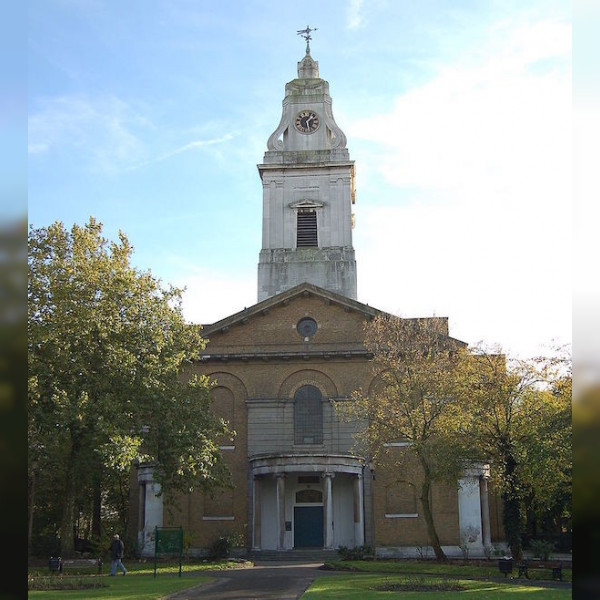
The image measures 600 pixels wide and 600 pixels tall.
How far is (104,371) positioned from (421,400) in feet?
41.3

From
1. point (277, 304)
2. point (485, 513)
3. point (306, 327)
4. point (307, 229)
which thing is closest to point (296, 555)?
point (485, 513)

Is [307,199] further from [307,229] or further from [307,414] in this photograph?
[307,414]

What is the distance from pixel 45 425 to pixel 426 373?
1482cm

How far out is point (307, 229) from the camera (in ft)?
185

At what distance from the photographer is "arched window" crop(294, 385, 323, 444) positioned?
41.6m

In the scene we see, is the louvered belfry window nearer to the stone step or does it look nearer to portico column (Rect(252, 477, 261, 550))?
portico column (Rect(252, 477, 261, 550))

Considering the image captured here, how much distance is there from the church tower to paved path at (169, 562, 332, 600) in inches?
1037

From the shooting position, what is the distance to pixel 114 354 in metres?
27.5

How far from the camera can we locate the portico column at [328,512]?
122 ft

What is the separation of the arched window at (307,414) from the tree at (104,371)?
948 centimetres

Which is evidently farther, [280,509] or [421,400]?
[280,509]

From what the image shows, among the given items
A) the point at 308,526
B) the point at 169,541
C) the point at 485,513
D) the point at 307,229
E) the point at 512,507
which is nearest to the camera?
the point at 169,541

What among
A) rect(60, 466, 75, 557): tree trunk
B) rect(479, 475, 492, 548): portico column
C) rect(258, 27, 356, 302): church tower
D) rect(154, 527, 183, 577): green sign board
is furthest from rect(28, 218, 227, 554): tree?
rect(258, 27, 356, 302): church tower
